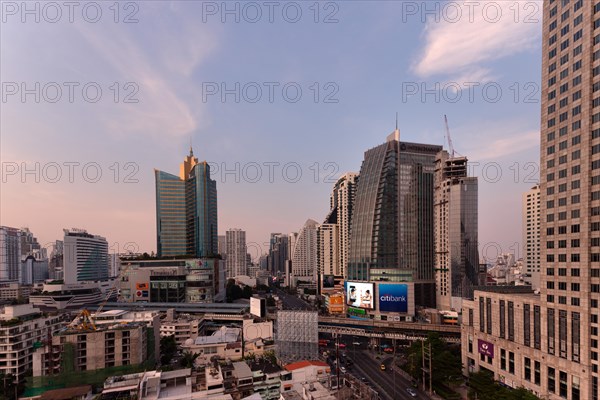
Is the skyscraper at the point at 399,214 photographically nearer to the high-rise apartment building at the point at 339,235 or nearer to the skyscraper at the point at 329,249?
the high-rise apartment building at the point at 339,235

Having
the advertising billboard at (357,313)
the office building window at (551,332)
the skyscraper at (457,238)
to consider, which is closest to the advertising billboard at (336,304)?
the advertising billboard at (357,313)

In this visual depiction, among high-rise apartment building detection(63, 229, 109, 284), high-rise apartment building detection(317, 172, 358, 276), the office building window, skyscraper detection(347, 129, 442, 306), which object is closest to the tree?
the office building window

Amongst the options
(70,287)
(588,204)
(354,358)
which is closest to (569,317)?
(588,204)

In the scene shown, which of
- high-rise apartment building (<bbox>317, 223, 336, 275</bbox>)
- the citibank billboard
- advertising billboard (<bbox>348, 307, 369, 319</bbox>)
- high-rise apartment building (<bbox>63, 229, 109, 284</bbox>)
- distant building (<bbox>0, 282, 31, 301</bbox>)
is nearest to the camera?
the citibank billboard

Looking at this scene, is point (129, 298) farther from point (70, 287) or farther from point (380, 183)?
point (380, 183)

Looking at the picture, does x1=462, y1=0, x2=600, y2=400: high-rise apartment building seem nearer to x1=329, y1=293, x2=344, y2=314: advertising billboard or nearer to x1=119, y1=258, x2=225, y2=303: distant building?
x1=329, y1=293, x2=344, y2=314: advertising billboard

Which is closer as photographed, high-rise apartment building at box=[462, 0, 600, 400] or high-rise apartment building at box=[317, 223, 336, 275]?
high-rise apartment building at box=[462, 0, 600, 400]

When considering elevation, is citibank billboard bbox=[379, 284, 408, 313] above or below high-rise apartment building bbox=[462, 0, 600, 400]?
below
